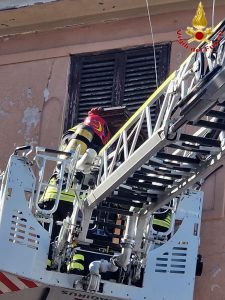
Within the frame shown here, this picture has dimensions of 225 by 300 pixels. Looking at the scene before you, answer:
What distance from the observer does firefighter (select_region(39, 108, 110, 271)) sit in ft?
40.1

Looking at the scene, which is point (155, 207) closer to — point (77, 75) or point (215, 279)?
point (215, 279)

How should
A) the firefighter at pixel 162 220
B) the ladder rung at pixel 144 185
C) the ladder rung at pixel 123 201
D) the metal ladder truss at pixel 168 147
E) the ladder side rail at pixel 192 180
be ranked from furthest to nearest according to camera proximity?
the firefighter at pixel 162 220 → the ladder rung at pixel 123 201 → the ladder rung at pixel 144 185 → the ladder side rail at pixel 192 180 → the metal ladder truss at pixel 168 147

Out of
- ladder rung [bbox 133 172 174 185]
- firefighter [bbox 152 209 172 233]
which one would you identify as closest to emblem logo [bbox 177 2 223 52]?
ladder rung [bbox 133 172 174 185]

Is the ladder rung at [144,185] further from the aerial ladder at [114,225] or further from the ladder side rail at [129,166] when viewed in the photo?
the ladder side rail at [129,166]

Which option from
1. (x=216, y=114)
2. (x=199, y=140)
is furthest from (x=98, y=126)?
(x=216, y=114)

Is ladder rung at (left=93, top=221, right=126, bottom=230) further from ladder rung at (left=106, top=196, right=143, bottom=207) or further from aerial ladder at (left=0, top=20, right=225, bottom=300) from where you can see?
ladder rung at (left=106, top=196, right=143, bottom=207)

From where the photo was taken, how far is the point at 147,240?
1207 cm

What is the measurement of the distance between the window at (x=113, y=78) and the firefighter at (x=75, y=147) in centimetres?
171

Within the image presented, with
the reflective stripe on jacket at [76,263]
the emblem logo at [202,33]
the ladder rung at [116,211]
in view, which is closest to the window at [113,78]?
the ladder rung at [116,211]

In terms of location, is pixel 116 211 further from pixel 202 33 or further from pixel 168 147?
pixel 202 33

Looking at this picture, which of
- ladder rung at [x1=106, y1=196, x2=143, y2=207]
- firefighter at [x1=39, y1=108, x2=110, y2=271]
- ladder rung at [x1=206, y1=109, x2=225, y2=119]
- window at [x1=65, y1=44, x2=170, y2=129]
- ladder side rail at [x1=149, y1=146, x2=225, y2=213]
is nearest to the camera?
ladder rung at [x1=206, y1=109, x2=225, y2=119]

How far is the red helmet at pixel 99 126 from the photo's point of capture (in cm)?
1280

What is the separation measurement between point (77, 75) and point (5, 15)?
3.80 ft

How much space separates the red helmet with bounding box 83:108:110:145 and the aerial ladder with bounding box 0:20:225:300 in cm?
64
